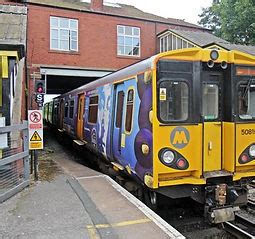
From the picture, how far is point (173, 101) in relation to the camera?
6059 mm

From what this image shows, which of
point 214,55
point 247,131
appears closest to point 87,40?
point 214,55

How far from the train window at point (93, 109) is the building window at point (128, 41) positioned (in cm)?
1254

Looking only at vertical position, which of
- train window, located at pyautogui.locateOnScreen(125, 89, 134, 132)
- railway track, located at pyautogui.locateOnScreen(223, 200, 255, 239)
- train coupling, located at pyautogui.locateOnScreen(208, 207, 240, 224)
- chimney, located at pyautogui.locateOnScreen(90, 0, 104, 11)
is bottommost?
railway track, located at pyautogui.locateOnScreen(223, 200, 255, 239)

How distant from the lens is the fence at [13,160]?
6.44 m

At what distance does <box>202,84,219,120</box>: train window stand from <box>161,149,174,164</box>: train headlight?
3.18 ft

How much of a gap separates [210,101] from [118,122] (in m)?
2.25

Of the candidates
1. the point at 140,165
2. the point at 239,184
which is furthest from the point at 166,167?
the point at 239,184

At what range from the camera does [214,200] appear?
6.20 metres

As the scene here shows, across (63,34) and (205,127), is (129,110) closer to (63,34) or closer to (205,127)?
(205,127)

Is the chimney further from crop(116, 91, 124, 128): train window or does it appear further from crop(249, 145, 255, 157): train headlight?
crop(249, 145, 255, 157): train headlight

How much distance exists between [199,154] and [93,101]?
533 cm

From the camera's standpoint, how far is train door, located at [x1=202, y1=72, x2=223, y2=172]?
6180mm

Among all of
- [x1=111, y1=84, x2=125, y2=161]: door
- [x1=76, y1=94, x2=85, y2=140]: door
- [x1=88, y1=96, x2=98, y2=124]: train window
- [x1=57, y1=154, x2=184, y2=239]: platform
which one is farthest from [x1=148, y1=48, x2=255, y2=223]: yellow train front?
[x1=76, y1=94, x2=85, y2=140]: door

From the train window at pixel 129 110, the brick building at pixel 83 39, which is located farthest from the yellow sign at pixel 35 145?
the brick building at pixel 83 39
